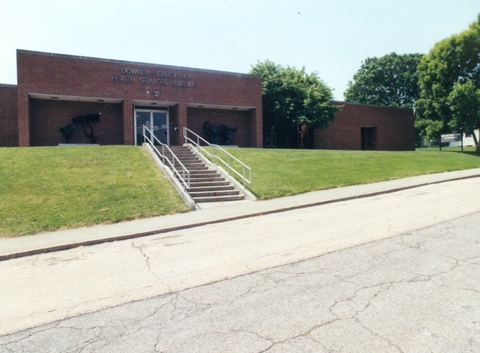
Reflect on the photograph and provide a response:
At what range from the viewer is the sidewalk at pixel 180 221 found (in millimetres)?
7230

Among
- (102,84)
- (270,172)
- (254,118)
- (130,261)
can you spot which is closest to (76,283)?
(130,261)

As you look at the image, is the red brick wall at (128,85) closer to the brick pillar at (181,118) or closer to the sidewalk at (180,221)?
the brick pillar at (181,118)

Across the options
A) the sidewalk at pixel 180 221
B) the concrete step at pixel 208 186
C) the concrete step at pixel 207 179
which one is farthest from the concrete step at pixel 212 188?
the sidewalk at pixel 180 221

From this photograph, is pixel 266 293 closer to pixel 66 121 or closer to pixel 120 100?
pixel 120 100

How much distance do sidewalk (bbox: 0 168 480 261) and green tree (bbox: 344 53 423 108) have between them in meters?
48.6

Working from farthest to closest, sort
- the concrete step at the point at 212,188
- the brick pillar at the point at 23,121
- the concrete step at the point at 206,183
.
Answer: the brick pillar at the point at 23,121
the concrete step at the point at 206,183
the concrete step at the point at 212,188

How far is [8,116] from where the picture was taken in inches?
798

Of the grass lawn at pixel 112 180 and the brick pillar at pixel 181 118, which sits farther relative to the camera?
the brick pillar at pixel 181 118

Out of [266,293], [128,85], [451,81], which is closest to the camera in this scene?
[266,293]

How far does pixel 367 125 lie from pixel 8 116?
27.9 metres

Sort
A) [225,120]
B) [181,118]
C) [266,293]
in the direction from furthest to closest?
1. [225,120]
2. [181,118]
3. [266,293]

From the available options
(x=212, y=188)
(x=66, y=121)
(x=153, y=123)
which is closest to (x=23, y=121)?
(x=66, y=121)

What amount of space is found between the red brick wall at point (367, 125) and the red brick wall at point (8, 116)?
21.1 meters

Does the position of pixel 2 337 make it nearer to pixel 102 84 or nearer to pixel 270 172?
pixel 270 172
